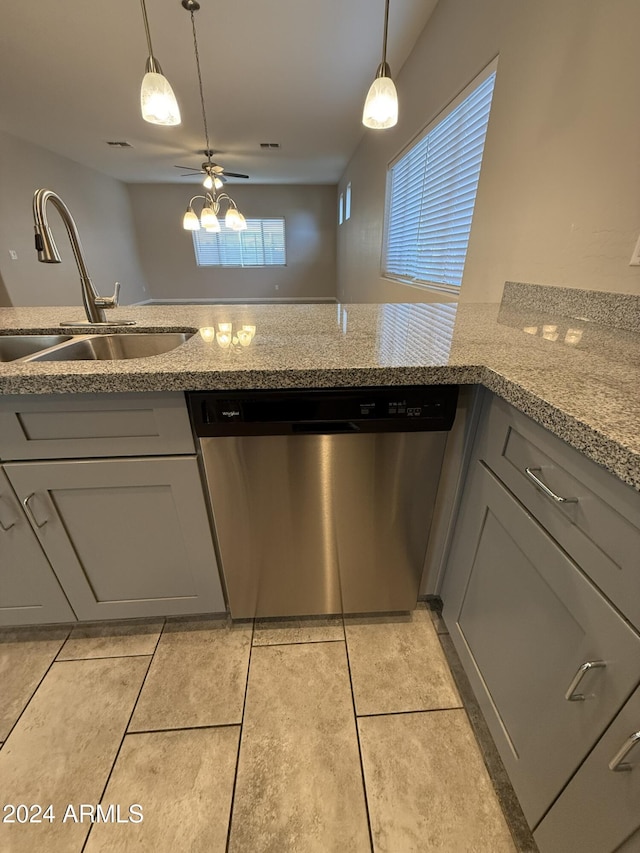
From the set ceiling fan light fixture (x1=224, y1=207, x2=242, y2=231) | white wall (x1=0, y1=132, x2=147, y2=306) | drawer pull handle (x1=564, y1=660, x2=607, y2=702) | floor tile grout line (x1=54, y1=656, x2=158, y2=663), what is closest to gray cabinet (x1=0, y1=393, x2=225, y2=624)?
floor tile grout line (x1=54, y1=656, x2=158, y2=663)

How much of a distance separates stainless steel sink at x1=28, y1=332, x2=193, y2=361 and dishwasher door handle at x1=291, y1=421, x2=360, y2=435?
683mm

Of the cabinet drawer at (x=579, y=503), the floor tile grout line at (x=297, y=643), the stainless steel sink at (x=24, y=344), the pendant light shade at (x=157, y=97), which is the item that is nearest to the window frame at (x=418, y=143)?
the pendant light shade at (x=157, y=97)

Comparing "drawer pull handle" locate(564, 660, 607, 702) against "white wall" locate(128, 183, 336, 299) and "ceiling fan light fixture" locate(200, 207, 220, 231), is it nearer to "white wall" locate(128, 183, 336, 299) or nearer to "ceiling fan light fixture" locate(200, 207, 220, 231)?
"ceiling fan light fixture" locate(200, 207, 220, 231)

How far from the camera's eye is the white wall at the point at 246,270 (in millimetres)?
7711

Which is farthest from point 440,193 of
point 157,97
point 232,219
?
point 232,219

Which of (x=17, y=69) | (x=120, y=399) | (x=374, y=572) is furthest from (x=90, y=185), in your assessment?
(x=374, y=572)

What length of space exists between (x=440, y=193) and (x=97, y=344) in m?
2.31

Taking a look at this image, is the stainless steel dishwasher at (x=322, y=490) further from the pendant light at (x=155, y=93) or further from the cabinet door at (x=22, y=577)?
the pendant light at (x=155, y=93)

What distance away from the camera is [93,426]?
84cm

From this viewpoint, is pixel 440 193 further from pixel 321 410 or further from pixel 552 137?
pixel 321 410

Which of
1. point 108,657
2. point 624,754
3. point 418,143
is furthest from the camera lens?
point 418,143

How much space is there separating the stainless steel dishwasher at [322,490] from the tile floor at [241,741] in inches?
6.7

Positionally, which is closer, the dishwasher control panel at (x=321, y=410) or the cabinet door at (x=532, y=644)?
the cabinet door at (x=532, y=644)

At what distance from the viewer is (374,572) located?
1130 mm
